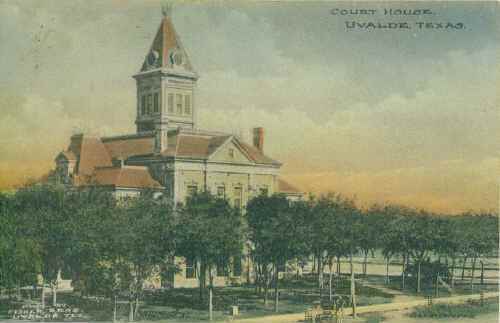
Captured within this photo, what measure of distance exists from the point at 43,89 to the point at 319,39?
39.8ft

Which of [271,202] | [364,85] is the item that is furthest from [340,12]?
[271,202]

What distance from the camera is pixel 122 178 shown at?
44.7m

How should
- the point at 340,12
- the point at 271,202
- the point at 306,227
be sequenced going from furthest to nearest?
the point at 271,202
the point at 306,227
the point at 340,12

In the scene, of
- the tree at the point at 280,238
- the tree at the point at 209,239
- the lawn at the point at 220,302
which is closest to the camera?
the lawn at the point at 220,302

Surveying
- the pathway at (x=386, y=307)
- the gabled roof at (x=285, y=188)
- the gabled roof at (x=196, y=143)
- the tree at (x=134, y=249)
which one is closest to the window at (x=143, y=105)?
the gabled roof at (x=196, y=143)

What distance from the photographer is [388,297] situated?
42.1 metres

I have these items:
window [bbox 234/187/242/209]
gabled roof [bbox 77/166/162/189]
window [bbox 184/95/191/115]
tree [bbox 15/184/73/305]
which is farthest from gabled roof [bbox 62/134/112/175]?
tree [bbox 15/184/73/305]

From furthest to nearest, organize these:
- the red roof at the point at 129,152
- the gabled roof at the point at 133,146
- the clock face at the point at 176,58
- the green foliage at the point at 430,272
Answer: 1. the gabled roof at the point at 133,146
2. the clock face at the point at 176,58
3. the green foliage at the point at 430,272
4. the red roof at the point at 129,152

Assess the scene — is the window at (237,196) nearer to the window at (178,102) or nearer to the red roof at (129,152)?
the red roof at (129,152)

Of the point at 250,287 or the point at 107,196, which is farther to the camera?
the point at 250,287

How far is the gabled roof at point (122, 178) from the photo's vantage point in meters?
44.4

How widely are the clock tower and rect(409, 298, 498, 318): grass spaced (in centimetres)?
1796

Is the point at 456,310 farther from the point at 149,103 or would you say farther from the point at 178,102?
the point at 149,103

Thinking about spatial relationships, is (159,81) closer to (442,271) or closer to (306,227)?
(306,227)
